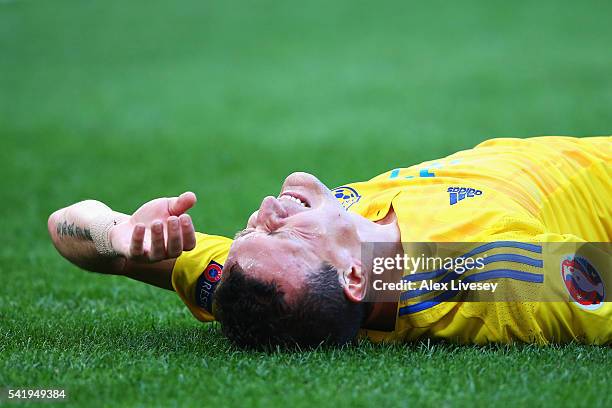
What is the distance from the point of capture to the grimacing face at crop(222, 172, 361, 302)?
4.36 metres

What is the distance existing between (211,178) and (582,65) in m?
9.09

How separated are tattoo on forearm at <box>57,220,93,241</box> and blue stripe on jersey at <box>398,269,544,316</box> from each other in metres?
1.68

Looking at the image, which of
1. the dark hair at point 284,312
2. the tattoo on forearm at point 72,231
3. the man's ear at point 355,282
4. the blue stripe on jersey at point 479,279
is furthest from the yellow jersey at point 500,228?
the tattoo on forearm at point 72,231

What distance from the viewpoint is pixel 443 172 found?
5.29 meters

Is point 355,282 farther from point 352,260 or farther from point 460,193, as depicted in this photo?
point 460,193

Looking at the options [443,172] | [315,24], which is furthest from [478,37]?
[443,172]

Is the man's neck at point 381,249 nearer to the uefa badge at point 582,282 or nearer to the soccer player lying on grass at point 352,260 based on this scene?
the soccer player lying on grass at point 352,260

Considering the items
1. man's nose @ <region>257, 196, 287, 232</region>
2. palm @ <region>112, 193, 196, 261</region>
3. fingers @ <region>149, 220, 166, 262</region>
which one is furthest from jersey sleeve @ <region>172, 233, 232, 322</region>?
fingers @ <region>149, 220, 166, 262</region>

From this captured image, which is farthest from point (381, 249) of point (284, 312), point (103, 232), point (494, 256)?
point (103, 232)

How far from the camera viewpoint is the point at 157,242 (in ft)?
14.1

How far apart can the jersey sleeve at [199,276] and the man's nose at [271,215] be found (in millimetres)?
501

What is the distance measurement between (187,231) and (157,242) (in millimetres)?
167

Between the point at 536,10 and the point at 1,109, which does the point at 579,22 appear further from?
the point at 1,109

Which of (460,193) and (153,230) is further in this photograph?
(460,193)
